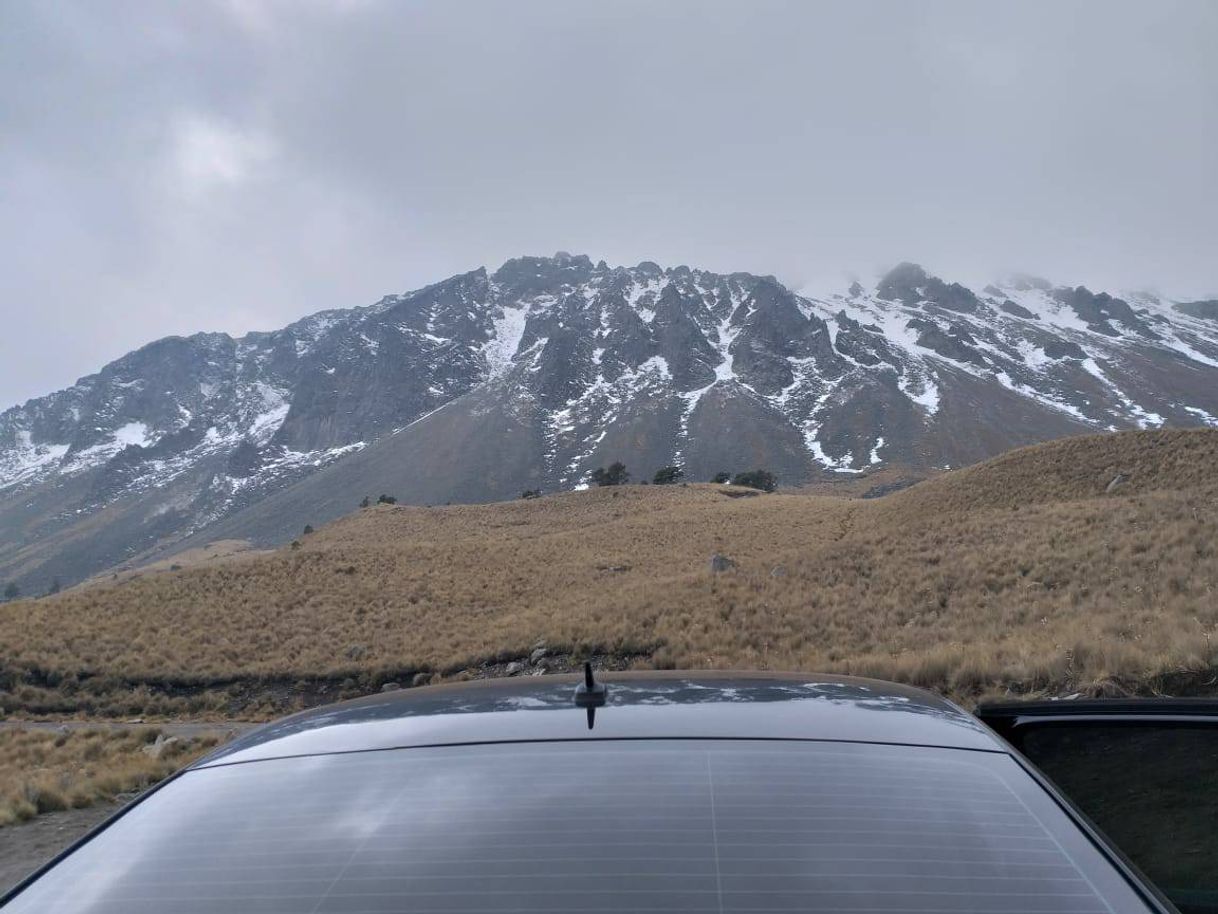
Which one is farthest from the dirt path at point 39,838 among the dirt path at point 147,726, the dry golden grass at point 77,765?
the dirt path at point 147,726

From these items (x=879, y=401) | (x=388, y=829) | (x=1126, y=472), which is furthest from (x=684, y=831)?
(x=879, y=401)

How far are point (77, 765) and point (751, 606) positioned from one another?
13.6 meters

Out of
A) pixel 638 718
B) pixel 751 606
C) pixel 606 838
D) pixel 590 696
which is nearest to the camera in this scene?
pixel 606 838

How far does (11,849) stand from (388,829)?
8.59 m

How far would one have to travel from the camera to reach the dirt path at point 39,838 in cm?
750

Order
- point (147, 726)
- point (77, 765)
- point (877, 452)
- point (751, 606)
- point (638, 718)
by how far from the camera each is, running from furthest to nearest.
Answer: point (877, 452) < point (751, 606) < point (147, 726) < point (77, 765) < point (638, 718)

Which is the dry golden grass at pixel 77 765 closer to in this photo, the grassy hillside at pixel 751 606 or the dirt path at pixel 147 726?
the dirt path at pixel 147 726

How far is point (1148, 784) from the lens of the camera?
3.31 metres

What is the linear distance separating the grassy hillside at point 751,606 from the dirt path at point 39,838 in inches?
383

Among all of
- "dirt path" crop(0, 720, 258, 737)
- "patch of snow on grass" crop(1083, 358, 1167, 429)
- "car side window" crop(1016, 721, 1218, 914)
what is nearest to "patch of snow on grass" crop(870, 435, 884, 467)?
"patch of snow on grass" crop(1083, 358, 1167, 429)

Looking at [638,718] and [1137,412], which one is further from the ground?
[1137,412]

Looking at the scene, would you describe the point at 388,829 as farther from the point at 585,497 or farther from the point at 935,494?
the point at 585,497

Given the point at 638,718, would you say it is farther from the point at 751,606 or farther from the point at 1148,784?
the point at 751,606

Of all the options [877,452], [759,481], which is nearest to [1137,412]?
[877,452]
